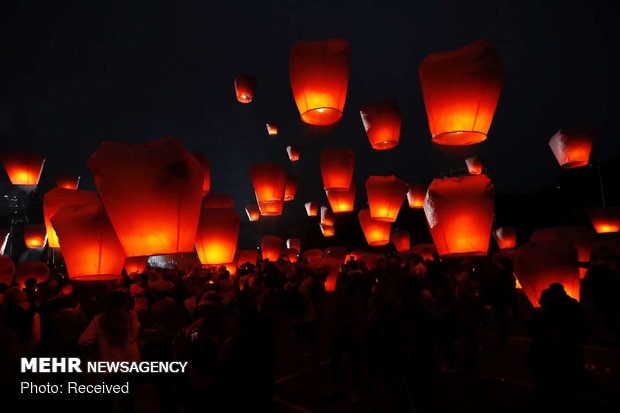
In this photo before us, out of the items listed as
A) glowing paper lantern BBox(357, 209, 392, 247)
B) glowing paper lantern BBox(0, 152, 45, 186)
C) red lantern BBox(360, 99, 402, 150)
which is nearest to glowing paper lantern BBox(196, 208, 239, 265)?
red lantern BBox(360, 99, 402, 150)

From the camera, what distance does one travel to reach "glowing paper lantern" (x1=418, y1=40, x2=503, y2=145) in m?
3.32

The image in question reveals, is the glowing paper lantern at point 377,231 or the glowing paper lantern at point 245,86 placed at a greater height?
the glowing paper lantern at point 245,86

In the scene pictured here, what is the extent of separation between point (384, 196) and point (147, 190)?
4.88m

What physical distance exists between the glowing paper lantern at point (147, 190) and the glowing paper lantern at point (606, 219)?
1248 cm

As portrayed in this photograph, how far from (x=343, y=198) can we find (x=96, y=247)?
5.35m

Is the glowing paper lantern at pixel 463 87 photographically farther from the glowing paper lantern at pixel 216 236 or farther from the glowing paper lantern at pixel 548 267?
the glowing paper lantern at pixel 216 236

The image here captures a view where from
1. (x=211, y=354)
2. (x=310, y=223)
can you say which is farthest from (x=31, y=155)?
(x=310, y=223)

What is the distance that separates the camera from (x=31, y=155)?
26.5ft

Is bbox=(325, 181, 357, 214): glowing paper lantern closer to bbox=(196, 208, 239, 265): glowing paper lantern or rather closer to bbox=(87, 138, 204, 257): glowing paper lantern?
bbox=(196, 208, 239, 265): glowing paper lantern

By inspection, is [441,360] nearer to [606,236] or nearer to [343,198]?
[343,198]

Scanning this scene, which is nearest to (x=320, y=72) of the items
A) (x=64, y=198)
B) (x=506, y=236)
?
(x=64, y=198)

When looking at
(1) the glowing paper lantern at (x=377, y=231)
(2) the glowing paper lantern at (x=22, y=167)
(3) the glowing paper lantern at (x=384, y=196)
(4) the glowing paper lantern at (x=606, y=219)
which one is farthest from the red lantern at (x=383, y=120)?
(4) the glowing paper lantern at (x=606, y=219)

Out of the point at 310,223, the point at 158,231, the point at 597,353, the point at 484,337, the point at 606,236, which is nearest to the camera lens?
the point at 158,231

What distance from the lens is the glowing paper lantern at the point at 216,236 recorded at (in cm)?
458
